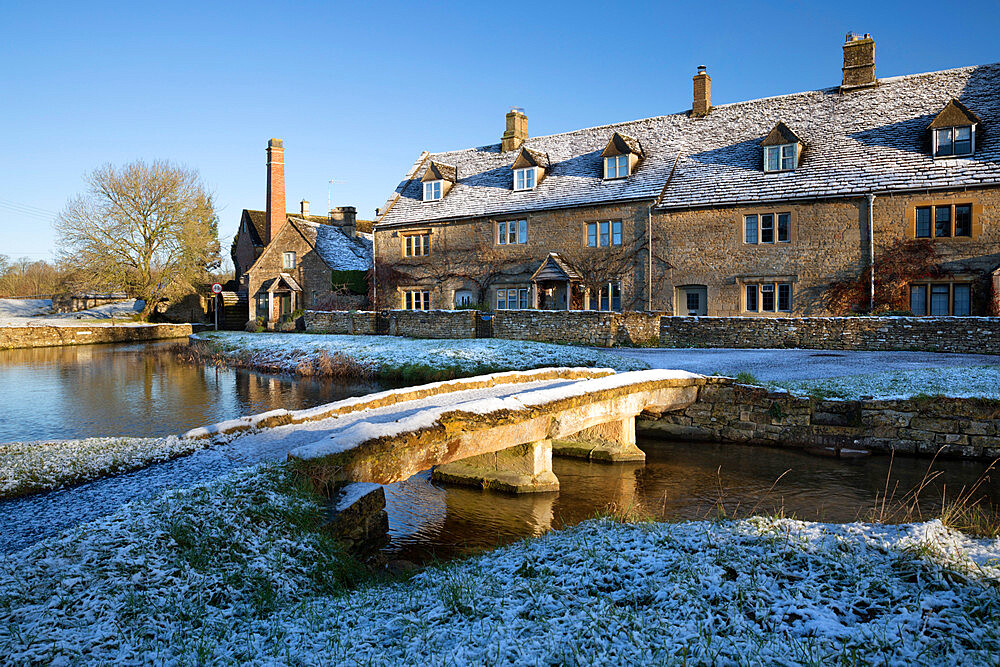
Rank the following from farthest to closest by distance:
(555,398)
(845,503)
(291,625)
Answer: (555,398)
(845,503)
(291,625)

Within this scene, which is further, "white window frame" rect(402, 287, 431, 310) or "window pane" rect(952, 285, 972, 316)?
"white window frame" rect(402, 287, 431, 310)

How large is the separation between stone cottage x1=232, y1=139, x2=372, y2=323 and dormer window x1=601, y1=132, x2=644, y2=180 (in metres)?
16.9

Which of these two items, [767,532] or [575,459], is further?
[575,459]

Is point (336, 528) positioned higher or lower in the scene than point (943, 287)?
lower

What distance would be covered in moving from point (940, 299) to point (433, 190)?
2631cm

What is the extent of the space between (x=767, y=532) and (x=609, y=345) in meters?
17.2

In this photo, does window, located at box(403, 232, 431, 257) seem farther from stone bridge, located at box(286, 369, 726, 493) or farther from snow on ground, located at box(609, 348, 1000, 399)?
stone bridge, located at box(286, 369, 726, 493)

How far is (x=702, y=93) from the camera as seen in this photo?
3238cm

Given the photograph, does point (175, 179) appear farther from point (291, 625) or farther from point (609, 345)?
point (291, 625)

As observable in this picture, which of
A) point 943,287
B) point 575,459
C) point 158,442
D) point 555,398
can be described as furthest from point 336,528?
point 943,287

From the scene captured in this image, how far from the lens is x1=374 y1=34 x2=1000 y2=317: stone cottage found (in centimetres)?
2467

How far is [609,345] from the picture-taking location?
22.1 meters

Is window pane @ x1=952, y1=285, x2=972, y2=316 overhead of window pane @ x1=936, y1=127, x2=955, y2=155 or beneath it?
beneath

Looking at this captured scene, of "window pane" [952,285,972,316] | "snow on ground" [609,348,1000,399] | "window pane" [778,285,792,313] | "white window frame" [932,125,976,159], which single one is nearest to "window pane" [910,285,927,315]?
"window pane" [952,285,972,316]
